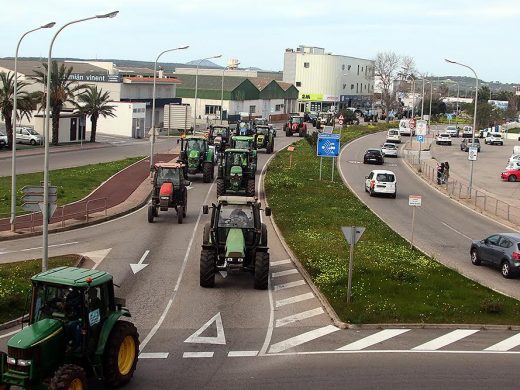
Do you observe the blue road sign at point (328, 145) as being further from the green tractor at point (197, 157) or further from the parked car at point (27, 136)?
the parked car at point (27, 136)

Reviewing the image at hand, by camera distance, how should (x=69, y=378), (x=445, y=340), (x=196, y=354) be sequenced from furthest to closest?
(x=445, y=340) < (x=196, y=354) < (x=69, y=378)

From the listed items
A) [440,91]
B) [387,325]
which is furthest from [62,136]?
[440,91]

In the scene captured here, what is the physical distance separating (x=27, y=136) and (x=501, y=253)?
51.3 meters

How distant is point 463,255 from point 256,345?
51.0 feet

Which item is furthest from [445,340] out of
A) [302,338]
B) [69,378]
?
[69,378]

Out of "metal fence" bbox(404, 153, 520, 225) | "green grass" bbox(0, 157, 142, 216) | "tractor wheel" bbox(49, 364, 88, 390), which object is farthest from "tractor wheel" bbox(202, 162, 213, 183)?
"tractor wheel" bbox(49, 364, 88, 390)

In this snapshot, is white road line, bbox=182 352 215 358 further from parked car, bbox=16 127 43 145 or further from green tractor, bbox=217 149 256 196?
parked car, bbox=16 127 43 145

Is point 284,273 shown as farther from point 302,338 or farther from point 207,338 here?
point 207,338

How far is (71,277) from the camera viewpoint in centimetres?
1366

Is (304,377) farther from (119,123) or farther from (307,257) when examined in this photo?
(119,123)

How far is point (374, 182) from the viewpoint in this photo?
48125 mm

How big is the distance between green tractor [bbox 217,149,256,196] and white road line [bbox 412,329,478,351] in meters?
22.9

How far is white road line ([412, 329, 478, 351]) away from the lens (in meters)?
18.0

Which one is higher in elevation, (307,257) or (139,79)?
(139,79)
